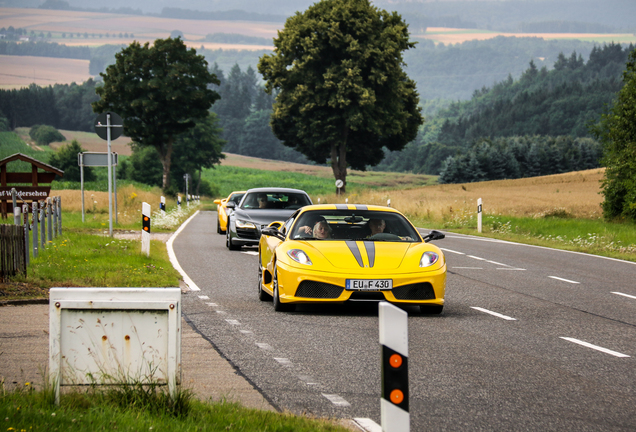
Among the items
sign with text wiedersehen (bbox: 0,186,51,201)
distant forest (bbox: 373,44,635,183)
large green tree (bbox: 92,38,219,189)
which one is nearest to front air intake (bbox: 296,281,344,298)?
sign with text wiedersehen (bbox: 0,186,51,201)

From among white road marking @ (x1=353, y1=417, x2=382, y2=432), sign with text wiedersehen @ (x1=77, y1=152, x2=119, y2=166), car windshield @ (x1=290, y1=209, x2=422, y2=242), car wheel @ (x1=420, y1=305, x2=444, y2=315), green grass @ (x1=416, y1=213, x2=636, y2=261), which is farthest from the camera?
green grass @ (x1=416, y1=213, x2=636, y2=261)

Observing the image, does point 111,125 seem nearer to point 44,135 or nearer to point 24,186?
point 24,186

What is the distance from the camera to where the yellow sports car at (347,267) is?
911 cm

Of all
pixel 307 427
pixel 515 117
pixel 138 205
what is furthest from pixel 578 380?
pixel 515 117

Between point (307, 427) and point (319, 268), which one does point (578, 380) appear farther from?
point (319, 268)

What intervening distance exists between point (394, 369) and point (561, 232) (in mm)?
24479

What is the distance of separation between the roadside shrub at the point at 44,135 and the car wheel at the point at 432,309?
5147 inches

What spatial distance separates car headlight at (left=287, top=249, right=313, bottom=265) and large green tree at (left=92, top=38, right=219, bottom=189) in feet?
191

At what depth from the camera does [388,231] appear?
34.9 feet

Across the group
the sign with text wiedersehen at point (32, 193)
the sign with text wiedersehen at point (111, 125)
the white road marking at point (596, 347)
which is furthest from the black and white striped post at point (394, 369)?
the sign with text wiedersehen at point (32, 193)

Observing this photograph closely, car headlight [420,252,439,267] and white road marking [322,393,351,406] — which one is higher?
car headlight [420,252,439,267]

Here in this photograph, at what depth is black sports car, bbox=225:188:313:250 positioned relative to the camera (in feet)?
60.9

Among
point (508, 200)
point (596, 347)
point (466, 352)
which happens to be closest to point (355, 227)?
point (466, 352)

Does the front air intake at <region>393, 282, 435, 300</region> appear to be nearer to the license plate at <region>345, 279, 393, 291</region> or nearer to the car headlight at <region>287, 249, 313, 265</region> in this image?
the license plate at <region>345, 279, 393, 291</region>
